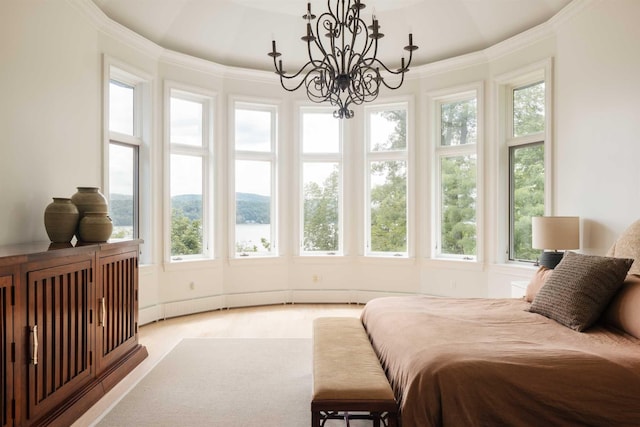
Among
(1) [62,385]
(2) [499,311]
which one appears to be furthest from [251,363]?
(2) [499,311]

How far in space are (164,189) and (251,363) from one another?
98.8 inches

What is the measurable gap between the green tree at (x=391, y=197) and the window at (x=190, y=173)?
2251 millimetres

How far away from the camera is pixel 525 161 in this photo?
4.85m

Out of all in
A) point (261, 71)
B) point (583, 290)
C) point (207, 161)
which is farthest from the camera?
point (261, 71)

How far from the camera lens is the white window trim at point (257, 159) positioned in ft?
18.4

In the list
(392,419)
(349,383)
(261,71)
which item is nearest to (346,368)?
(349,383)

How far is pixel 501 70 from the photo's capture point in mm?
4961

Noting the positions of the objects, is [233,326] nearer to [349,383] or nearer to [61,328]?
[61,328]

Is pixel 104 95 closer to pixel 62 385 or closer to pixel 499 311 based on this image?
pixel 62 385

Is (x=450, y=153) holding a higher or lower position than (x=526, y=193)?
higher

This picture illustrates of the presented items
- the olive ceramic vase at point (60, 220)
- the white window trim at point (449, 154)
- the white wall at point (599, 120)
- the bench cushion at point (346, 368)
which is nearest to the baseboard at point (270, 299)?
the white window trim at point (449, 154)

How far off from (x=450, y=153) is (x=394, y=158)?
0.74 meters

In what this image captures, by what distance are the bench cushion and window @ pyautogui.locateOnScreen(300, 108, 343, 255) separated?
3.10 metres

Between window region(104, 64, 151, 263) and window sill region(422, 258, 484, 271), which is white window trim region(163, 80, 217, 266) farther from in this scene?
window sill region(422, 258, 484, 271)
